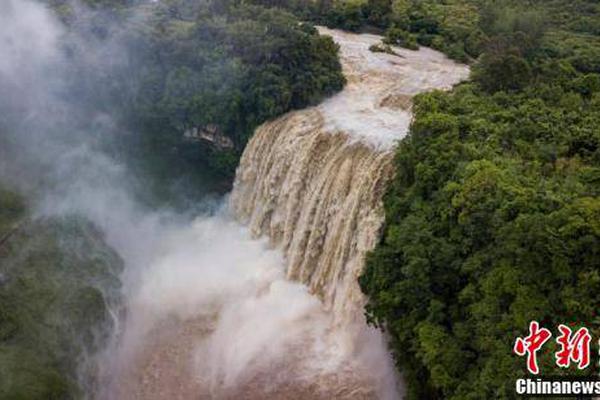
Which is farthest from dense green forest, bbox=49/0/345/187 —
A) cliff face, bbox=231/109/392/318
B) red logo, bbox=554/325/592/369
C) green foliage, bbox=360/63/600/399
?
red logo, bbox=554/325/592/369

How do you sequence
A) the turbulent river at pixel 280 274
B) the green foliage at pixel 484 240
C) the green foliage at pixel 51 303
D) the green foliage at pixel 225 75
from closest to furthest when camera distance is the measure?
the green foliage at pixel 484 240
the green foliage at pixel 51 303
the turbulent river at pixel 280 274
the green foliage at pixel 225 75

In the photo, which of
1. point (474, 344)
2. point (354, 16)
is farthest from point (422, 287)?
point (354, 16)

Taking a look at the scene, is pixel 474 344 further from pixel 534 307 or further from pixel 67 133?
pixel 67 133
